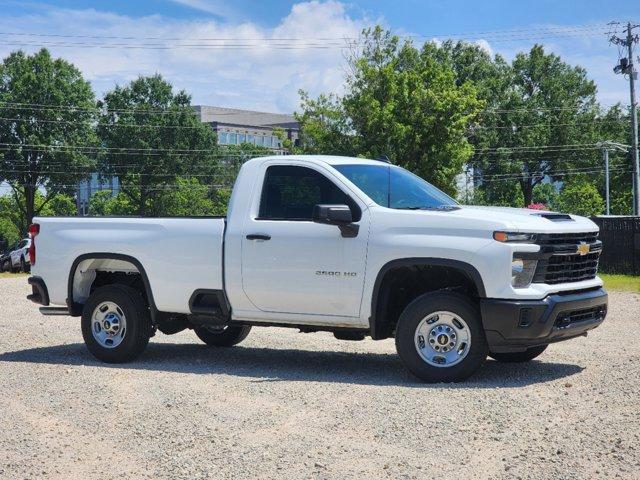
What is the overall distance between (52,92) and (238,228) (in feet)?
185

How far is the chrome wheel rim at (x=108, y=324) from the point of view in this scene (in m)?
10.1

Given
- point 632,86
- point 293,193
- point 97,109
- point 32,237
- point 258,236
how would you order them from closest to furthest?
point 258,236 → point 293,193 → point 32,237 → point 632,86 → point 97,109

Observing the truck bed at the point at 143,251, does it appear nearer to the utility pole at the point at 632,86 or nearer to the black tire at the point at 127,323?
the black tire at the point at 127,323

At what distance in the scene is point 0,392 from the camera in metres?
8.34

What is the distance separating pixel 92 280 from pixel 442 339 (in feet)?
14.4

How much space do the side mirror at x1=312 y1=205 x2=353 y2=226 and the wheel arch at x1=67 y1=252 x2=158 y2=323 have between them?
2.29 metres

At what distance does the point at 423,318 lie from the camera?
8.39 m

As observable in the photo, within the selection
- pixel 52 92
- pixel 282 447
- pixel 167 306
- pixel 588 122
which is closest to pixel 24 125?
pixel 52 92

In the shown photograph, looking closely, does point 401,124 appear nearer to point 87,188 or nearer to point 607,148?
point 607,148

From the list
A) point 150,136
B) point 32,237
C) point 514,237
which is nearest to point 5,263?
point 150,136

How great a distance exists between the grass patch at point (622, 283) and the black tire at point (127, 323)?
1549 cm

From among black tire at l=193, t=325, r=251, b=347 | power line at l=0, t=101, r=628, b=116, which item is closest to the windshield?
black tire at l=193, t=325, r=251, b=347

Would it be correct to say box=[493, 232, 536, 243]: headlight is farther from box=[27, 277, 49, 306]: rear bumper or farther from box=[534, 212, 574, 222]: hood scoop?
box=[27, 277, 49, 306]: rear bumper

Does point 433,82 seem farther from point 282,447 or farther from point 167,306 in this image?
point 282,447
